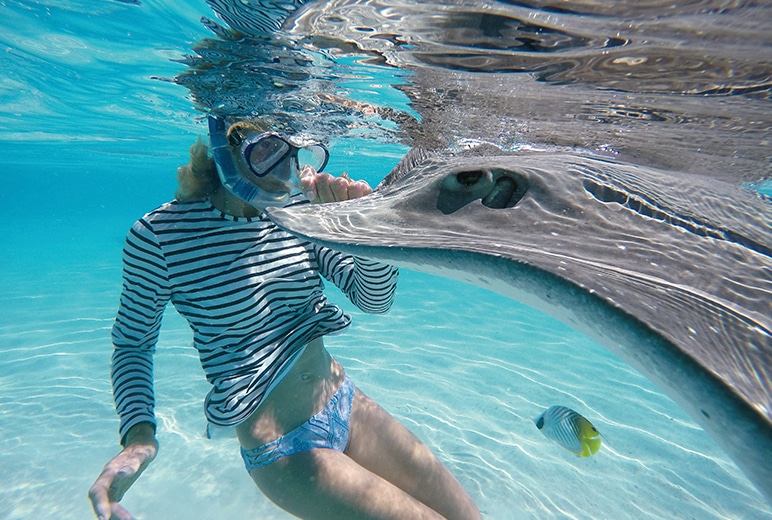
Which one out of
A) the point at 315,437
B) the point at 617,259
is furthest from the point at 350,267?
the point at 617,259

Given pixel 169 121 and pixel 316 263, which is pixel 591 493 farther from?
pixel 169 121

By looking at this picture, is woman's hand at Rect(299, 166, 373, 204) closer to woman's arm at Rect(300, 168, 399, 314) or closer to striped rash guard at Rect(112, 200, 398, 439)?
woman's arm at Rect(300, 168, 399, 314)

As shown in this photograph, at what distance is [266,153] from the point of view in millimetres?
3209

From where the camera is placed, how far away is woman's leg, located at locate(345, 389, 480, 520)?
3324 millimetres

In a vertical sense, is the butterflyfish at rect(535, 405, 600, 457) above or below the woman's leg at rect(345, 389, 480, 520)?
above

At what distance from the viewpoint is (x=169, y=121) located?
16.1 metres

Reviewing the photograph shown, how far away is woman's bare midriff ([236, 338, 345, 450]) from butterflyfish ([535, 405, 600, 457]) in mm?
2791

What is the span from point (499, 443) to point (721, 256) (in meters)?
6.01

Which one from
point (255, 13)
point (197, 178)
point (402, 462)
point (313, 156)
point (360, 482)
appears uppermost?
point (255, 13)

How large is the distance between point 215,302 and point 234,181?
2.97ft

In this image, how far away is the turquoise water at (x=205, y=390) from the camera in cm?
554

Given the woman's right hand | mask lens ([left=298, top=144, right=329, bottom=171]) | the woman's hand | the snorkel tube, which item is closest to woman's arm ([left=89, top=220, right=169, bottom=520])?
the woman's right hand

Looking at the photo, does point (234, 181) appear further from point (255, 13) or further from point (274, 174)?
Answer: point (255, 13)

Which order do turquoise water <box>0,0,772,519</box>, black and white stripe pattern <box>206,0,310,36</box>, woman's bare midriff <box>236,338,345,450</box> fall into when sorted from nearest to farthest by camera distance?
woman's bare midriff <box>236,338,345,450</box>, black and white stripe pattern <box>206,0,310,36</box>, turquoise water <box>0,0,772,519</box>
